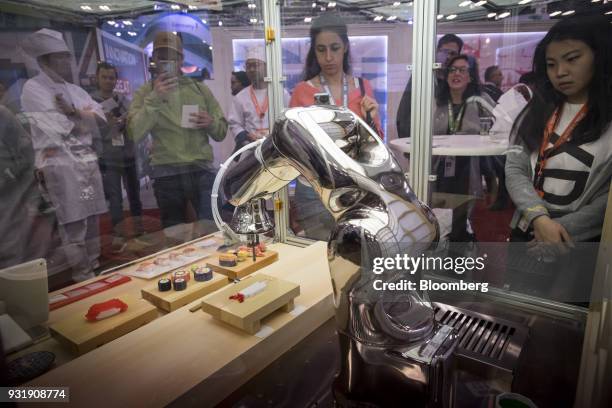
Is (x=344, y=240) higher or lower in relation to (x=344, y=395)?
higher

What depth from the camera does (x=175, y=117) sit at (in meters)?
1.59

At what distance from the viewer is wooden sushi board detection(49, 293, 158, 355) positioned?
0.86 meters

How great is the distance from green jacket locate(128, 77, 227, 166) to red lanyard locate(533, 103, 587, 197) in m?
1.25

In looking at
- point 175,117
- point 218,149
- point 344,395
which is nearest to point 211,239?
point 218,149

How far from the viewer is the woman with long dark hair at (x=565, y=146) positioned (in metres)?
1.16

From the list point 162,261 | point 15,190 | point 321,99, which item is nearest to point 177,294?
point 162,261

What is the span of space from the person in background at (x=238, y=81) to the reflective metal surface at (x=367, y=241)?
1.16m

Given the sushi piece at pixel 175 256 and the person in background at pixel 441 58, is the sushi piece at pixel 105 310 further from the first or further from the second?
the person in background at pixel 441 58

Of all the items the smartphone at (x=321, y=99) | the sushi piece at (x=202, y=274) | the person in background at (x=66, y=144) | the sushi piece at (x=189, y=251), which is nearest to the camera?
the smartphone at (x=321, y=99)

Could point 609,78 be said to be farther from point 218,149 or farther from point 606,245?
point 218,149

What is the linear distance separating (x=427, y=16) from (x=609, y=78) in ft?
1.90

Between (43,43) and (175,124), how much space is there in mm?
645

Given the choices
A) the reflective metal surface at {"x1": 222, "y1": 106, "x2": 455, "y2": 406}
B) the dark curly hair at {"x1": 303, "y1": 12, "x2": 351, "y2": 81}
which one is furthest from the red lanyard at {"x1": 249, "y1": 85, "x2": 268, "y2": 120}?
the reflective metal surface at {"x1": 222, "y1": 106, "x2": 455, "y2": 406}

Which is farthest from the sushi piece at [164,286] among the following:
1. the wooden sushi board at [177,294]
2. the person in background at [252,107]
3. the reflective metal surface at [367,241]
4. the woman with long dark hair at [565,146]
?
the woman with long dark hair at [565,146]
